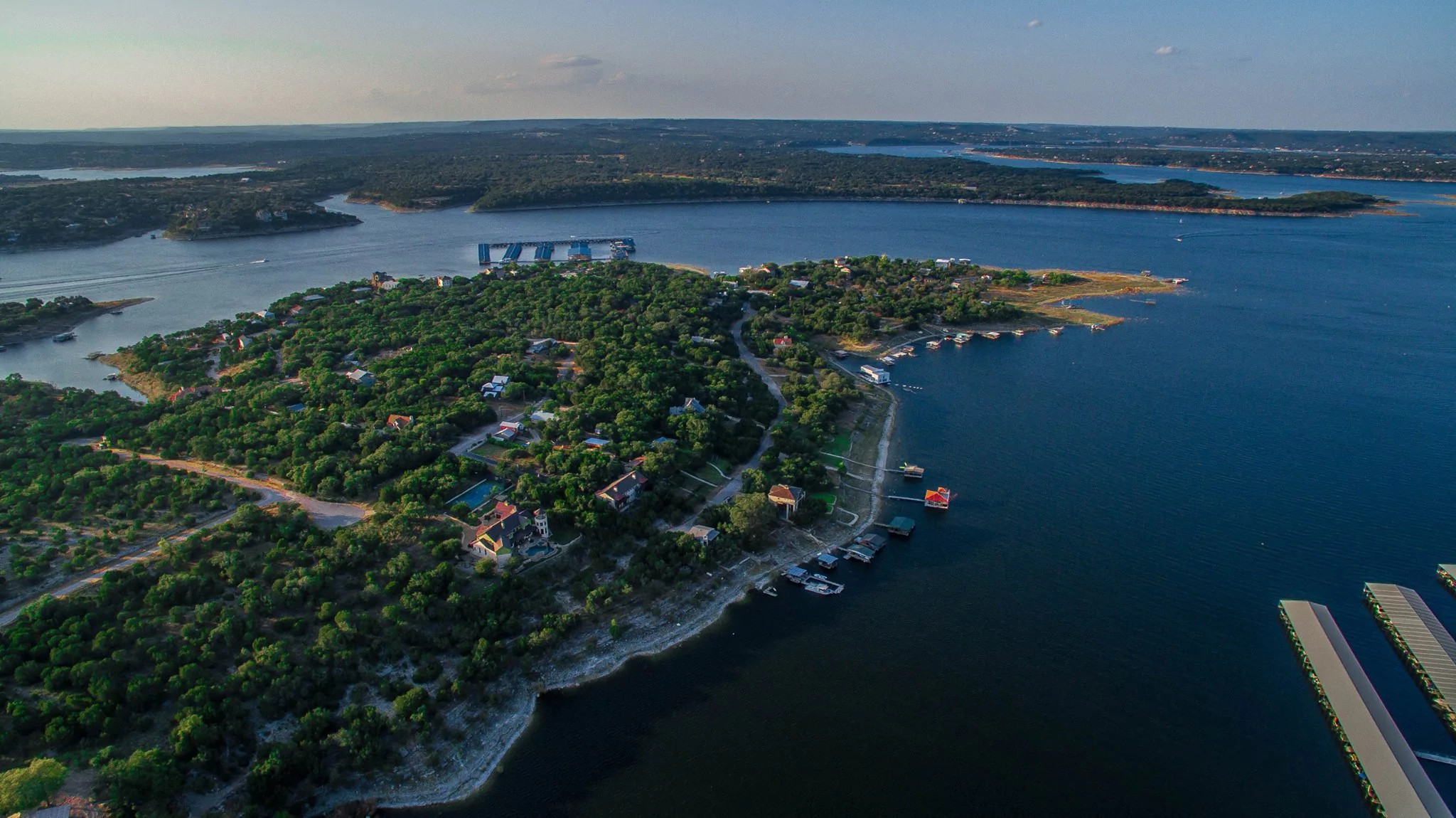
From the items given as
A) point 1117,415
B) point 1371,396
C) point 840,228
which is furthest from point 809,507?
point 840,228

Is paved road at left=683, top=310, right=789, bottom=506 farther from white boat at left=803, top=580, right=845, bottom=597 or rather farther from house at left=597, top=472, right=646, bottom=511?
white boat at left=803, top=580, right=845, bottom=597

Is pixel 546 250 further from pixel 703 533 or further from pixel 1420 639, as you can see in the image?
pixel 1420 639

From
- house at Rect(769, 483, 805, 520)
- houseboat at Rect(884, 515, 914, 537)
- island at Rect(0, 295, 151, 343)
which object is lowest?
houseboat at Rect(884, 515, 914, 537)

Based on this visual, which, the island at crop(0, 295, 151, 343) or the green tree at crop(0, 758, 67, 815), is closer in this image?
the green tree at crop(0, 758, 67, 815)

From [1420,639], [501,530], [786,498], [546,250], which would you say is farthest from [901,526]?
[546,250]

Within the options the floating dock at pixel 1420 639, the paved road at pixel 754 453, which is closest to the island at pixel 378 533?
the paved road at pixel 754 453

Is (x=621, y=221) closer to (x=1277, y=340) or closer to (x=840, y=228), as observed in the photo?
(x=840, y=228)

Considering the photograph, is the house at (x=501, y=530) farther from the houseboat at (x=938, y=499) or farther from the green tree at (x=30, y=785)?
the houseboat at (x=938, y=499)

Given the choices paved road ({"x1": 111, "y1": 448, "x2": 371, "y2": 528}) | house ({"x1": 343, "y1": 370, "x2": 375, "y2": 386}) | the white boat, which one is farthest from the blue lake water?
house ({"x1": 343, "y1": 370, "x2": 375, "y2": 386})
